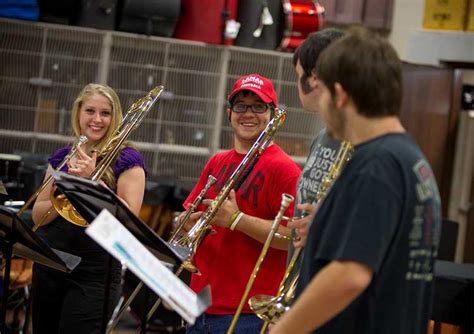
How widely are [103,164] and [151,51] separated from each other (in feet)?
11.5

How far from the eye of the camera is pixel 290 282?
10.3 feet

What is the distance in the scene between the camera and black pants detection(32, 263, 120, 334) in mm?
4066

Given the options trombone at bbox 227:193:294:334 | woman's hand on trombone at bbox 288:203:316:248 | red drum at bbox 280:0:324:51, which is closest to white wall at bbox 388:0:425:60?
red drum at bbox 280:0:324:51

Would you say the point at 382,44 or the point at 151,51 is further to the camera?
the point at 151,51

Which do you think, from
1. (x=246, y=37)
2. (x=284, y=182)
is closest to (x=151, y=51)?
(x=246, y=37)

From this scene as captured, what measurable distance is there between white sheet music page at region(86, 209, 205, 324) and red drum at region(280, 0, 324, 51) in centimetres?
521

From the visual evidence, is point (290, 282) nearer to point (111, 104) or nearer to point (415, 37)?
point (111, 104)

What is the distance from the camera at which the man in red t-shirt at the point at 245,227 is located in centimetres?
361

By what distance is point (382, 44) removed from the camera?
232 cm

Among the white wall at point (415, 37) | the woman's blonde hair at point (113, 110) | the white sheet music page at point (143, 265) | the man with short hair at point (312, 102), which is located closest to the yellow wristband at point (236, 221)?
the man with short hair at point (312, 102)

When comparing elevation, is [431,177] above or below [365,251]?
above

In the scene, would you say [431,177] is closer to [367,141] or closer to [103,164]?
[367,141]

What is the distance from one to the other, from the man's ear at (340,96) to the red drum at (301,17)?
5167 millimetres

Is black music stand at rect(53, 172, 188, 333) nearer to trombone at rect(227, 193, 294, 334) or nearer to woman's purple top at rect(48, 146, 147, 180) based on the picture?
trombone at rect(227, 193, 294, 334)
